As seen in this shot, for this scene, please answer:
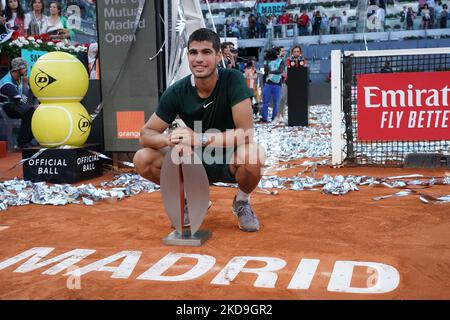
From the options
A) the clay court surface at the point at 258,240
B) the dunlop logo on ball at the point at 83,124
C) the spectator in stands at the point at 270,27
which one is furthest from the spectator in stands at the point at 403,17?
the dunlop logo on ball at the point at 83,124

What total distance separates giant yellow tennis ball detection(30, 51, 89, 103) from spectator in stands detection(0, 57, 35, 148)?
8.73ft

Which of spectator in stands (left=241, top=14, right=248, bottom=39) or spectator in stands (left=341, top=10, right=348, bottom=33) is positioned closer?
spectator in stands (left=341, top=10, right=348, bottom=33)

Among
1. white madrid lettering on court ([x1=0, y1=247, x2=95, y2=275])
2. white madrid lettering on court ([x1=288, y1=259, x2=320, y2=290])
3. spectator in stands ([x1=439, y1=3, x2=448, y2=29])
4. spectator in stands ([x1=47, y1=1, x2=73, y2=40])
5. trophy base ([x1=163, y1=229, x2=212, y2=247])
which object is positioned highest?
spectator in stands ([x1=439, y1=3, x2=448, y2=29])

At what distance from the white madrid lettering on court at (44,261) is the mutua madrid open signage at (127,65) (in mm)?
2991

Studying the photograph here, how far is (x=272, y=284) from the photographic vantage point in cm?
240

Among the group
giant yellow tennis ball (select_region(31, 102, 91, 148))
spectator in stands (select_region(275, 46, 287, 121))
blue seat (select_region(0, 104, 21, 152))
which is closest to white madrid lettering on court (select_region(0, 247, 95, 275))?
giant yellow tennis ball (select_region(31, 102, 91, 148))

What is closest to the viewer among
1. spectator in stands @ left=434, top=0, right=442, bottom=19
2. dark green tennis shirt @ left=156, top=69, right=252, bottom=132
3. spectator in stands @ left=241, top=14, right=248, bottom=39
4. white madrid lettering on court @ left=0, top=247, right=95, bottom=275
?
white madrid lettering on court @ left=0, top=247, right=95, bottom=275

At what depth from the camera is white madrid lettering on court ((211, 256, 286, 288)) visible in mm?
2430

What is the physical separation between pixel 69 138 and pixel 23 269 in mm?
2948

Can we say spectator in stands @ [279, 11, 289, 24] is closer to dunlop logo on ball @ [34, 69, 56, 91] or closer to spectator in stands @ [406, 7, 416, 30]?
spectator in stands @ [406, 7, 416, 30]

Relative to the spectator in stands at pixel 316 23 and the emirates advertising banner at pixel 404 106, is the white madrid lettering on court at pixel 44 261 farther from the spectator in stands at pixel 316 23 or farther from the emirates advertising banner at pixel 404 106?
the spectator in stands at pixel 316 23

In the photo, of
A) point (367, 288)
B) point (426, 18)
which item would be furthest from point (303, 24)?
point (367, 288)
